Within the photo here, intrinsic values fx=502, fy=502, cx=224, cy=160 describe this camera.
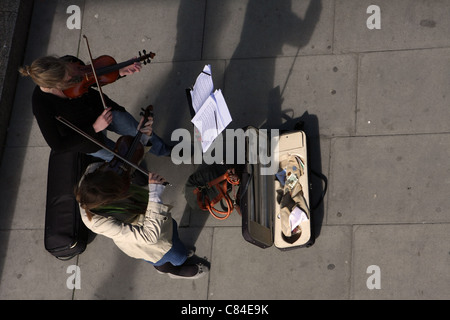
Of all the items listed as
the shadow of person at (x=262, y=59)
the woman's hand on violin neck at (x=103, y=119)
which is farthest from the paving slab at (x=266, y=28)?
the woman's hand on violin neck at (x=103, y=119)

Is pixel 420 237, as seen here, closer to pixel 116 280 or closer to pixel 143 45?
pixel 116 280

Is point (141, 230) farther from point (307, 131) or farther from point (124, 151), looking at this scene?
point (307, 131)

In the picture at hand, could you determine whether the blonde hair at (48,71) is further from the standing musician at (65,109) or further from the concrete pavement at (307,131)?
the concrete pavement at (307,131)

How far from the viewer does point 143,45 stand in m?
5.00

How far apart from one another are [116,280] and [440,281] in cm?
267

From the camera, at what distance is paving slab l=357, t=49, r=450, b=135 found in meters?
4.16

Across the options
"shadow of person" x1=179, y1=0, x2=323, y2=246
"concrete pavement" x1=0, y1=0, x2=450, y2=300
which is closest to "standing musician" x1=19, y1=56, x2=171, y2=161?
"concrete pavement" x1=0, y1=0, x2=450, y2=300

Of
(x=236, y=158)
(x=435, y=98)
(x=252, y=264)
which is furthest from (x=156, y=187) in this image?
(x=435, y=98)

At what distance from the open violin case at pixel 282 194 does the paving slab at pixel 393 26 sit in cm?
108

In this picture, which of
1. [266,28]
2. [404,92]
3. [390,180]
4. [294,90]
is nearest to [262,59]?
[266,28]

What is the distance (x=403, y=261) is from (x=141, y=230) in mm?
2070

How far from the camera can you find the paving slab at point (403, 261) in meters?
3.86

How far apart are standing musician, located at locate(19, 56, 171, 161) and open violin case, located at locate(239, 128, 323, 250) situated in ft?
2.89

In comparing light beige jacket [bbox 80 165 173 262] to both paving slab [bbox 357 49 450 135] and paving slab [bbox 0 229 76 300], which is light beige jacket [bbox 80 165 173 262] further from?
paving slab [bbox 357 49 450 135]
